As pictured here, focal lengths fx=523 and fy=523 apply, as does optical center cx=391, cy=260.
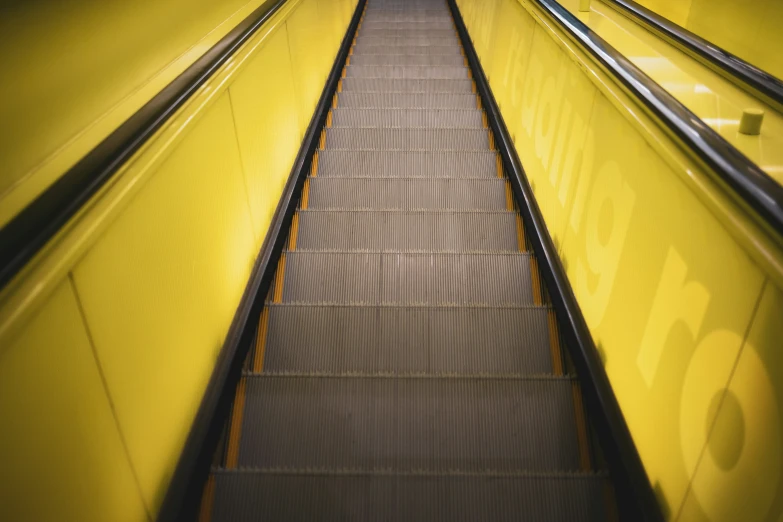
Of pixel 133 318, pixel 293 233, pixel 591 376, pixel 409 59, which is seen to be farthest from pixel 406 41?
pixel 133 318

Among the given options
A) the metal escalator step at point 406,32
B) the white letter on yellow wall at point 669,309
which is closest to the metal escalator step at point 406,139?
the white letter on yellow wall at point 669,309

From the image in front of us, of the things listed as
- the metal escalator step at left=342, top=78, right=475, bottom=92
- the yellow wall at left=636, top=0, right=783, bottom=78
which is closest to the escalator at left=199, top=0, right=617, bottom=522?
the metal escalator step at left=342, top=78, right=475, bottom=92

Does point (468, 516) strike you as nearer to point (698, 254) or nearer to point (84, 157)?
point (698, 254)

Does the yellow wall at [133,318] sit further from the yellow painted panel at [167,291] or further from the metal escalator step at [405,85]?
the metal escalator step at [405,85]

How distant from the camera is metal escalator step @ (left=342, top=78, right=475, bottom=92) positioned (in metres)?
5.21

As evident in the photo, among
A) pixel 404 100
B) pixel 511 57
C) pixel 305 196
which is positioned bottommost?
pixel 305 196

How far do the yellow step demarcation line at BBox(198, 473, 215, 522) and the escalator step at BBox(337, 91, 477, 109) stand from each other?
361 cm

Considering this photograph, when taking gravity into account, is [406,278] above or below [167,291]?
below

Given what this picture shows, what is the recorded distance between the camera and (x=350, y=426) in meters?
2.25

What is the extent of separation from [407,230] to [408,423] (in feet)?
4.47

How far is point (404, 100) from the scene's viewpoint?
4.88 metres

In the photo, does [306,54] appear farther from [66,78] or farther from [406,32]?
[406,32]

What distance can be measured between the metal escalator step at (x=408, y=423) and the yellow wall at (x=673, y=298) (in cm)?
36

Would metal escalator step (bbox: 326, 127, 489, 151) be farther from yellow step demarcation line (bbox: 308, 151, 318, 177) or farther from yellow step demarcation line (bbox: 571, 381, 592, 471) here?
yellow step demarcation line (bbox: 571, 381, 592, 471)
